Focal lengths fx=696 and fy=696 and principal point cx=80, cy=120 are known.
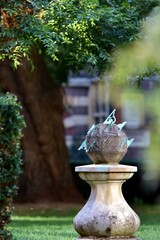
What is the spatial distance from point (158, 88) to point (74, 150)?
22392mm

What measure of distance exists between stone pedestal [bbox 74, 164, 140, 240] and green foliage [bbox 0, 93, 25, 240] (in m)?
0.77

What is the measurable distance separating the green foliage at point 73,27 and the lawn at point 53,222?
282cm

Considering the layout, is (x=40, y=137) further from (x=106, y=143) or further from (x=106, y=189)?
(x=106, y=143)

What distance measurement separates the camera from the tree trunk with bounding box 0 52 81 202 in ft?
64.8

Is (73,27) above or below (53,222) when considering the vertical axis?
above

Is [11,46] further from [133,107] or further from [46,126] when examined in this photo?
[46,126]

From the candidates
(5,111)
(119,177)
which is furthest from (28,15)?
(119,177)

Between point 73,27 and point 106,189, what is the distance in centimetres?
352

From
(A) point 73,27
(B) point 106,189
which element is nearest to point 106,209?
(B) point 106,189

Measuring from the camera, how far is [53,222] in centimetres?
1492

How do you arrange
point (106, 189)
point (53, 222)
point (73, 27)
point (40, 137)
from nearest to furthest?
point (106, 189) < point (73, 27) < point (53, 222) < point (40, 137)

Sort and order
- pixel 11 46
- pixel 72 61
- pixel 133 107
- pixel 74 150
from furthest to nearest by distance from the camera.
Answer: pixel 74 150 → pixel 72 61 → pixel 11 46 → pixel 133 107

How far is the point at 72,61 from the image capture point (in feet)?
38.0

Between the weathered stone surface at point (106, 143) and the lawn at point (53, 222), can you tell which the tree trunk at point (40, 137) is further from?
the weathered stone surface at point (106, 143)
